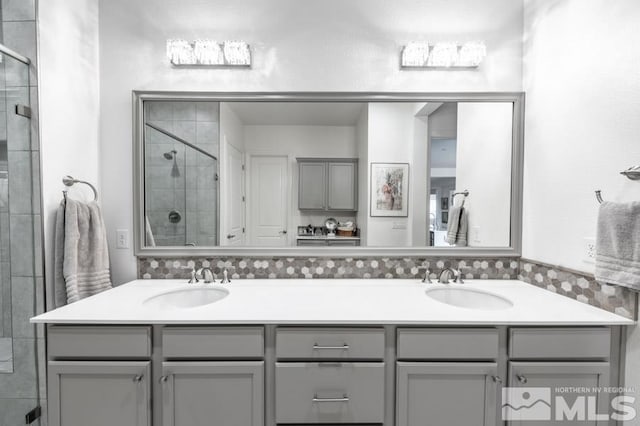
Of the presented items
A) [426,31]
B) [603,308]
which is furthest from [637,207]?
[426,31]

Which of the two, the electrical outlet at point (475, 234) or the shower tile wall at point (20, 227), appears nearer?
the shower tile wall at point (20, 227)

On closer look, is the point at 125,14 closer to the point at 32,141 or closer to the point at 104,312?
the point at 32,141

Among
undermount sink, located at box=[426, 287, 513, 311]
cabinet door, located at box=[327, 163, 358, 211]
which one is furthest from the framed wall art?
undermount sink, located at box=[426, 287, 513, 311]

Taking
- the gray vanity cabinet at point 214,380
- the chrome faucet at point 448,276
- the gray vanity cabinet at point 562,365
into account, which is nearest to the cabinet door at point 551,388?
the gray vanity cabinet at point 562,365

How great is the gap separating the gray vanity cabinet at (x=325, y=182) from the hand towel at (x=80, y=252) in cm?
107

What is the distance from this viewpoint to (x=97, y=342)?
1.11 m

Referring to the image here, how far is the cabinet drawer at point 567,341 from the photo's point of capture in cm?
110

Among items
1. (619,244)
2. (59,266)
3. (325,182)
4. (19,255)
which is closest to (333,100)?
(325,182)

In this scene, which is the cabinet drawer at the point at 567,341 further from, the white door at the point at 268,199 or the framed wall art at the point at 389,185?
the white door at the point at 268,199

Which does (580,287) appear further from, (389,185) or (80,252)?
(80,252)

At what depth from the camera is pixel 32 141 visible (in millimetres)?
1305

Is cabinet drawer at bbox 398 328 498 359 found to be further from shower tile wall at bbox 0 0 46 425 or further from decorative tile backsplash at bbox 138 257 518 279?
shower tile wall at bbox 0 0 46 425

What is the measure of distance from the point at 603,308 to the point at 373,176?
3.83 feet

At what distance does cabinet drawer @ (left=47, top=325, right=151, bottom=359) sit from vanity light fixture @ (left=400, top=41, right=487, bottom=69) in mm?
1866
